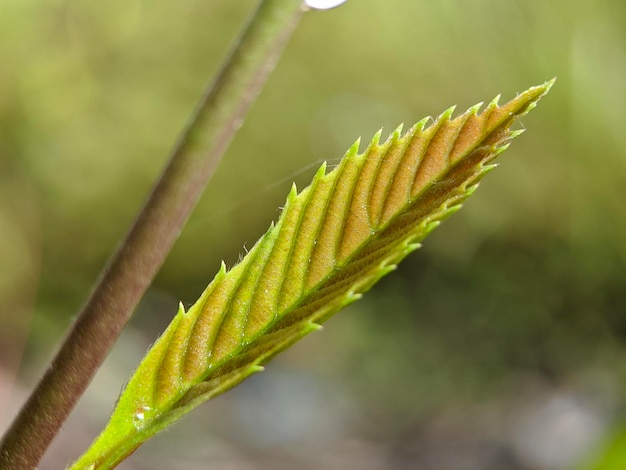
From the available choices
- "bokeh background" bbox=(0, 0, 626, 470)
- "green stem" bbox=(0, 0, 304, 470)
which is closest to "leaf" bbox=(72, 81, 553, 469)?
"green stem" bbox=(0, 0, 304, 470)

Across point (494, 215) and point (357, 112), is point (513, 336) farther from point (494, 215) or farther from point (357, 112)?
→ point (357, 112)

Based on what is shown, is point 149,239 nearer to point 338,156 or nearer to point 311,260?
point 311,260

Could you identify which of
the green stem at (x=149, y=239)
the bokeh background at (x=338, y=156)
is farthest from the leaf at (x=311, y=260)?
the bokeh background at (x=338, y=156)

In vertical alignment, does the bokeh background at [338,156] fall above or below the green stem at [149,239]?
above

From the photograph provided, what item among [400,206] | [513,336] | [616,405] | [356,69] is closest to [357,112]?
Answer: [356,69]

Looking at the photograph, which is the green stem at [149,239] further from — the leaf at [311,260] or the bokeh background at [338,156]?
the bokeh background at [338,156]

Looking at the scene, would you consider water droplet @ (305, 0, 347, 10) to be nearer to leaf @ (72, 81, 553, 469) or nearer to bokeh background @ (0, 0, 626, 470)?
leaf @ (72, 81, 553, 469)
